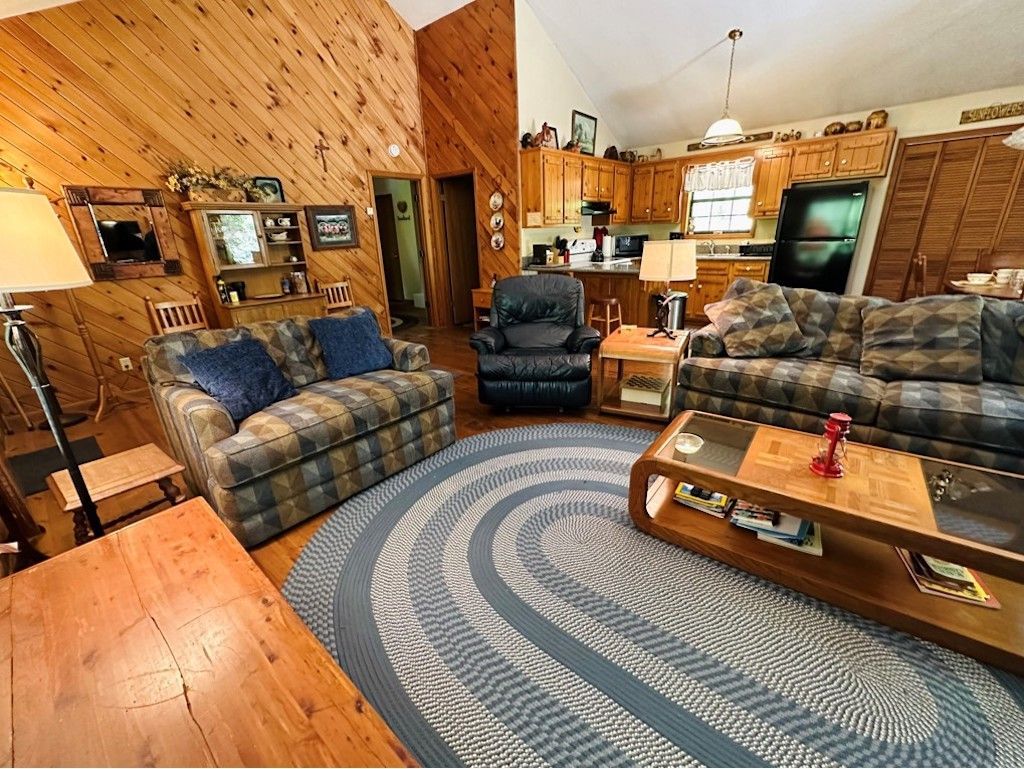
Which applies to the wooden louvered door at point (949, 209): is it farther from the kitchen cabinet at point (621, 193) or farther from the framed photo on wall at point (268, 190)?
the framed photo on wall at point (268, 190)

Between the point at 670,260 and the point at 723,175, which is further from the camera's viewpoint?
the point at 723,175

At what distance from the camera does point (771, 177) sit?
541cm

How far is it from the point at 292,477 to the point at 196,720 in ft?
4.15

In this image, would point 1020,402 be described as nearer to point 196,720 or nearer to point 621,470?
point 621,470

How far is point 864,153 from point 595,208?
119 inches

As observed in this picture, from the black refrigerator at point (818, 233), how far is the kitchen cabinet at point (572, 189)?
248 cm

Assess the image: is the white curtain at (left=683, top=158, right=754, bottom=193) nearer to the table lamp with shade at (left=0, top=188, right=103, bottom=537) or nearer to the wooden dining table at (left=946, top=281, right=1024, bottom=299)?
the wooden dining table at (left=946, top=281, right=1024, bottom=299)

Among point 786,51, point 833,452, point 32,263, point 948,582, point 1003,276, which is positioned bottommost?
point 948,582

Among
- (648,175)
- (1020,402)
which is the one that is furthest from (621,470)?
(648,175)

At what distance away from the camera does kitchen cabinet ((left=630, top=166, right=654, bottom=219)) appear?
21.0ft

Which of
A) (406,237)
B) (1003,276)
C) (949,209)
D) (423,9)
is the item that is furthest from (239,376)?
(949,209)

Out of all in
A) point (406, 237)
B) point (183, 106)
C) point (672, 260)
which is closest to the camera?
point (672, 260)

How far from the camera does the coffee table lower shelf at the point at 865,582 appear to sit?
1354 mm

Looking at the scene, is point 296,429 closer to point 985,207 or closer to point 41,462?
Result: point 41,462
